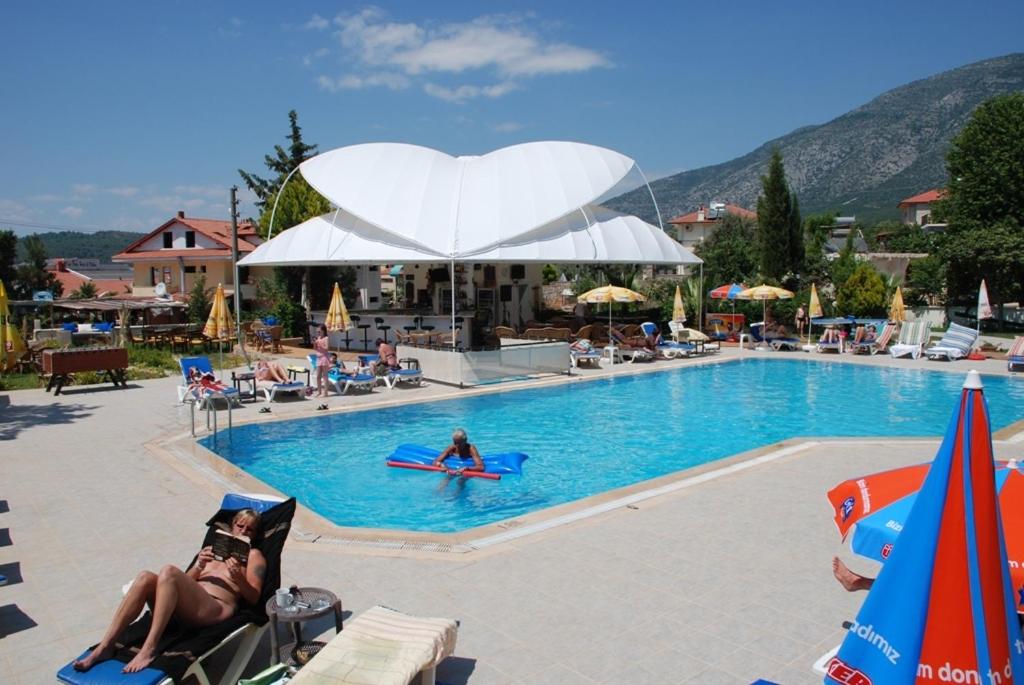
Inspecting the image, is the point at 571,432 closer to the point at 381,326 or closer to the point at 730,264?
the point at 381,326

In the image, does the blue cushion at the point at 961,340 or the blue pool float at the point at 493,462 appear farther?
the blue cushion at the point at 961,340

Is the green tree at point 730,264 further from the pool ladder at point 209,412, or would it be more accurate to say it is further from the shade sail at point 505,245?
the pool ladder at point 209,412

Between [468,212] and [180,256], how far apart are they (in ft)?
84.1

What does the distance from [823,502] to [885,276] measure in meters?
26.6

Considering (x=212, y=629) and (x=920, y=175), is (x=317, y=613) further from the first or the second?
(x=920, y=175)

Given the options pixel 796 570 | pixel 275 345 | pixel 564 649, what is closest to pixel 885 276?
pixel 275 345

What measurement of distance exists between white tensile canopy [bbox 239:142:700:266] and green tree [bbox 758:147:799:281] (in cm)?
972

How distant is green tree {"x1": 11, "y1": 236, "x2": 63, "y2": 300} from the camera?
1812 inches

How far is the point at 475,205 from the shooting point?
24047 millimetres

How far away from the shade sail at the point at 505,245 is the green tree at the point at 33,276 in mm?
27963

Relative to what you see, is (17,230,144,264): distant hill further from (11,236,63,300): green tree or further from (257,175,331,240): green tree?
(257,175,331,240): green tree

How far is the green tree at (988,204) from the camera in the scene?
102ft

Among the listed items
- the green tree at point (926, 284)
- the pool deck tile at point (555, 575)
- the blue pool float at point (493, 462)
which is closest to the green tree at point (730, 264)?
the green tree at point (926, 284)

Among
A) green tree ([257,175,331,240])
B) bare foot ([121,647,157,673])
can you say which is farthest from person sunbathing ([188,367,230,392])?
green tree ([257,175,331,240])
